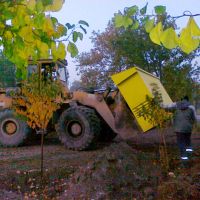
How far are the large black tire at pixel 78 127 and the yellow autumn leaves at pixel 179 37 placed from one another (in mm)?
9687

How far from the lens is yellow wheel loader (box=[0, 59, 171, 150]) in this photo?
11.1 metres

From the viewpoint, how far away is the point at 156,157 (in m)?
9.71

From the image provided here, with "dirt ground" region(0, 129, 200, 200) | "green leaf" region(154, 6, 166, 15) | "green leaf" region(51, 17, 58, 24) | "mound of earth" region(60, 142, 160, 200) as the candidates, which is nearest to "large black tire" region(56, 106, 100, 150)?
"dirt ground" region(0, 129, 200, 200)

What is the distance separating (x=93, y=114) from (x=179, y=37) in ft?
32.5

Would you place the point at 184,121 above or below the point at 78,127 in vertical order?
below

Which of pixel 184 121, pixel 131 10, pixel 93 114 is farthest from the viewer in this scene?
pixel 93 114

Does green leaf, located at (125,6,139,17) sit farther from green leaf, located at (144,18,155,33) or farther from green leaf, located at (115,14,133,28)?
green leaf, located at (144,18,155,33)

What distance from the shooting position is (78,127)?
39.9ft

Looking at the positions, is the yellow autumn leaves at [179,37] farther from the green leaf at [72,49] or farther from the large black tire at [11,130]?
the large black tire at [11,130]

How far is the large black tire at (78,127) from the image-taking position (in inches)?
466

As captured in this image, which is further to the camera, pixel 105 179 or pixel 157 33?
pixel 105 179

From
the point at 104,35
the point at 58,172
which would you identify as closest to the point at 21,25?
the point at 58,172

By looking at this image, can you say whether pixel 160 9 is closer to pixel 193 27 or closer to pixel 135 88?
pixel 193 27

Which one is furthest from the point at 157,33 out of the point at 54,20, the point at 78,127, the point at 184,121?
the point at 78,127
